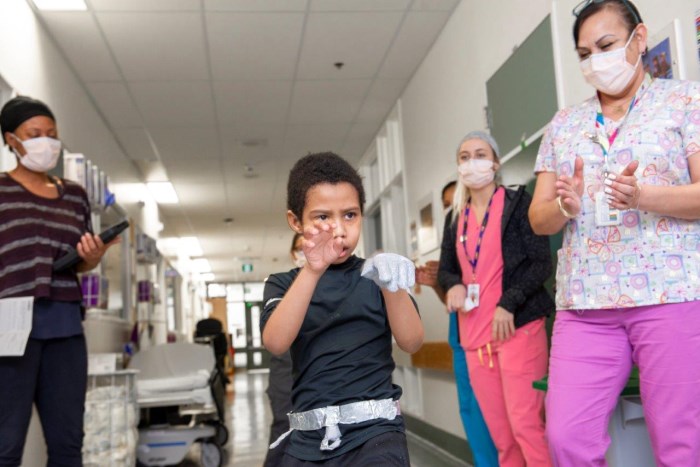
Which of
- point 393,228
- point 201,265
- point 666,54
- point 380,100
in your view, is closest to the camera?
point 666,54

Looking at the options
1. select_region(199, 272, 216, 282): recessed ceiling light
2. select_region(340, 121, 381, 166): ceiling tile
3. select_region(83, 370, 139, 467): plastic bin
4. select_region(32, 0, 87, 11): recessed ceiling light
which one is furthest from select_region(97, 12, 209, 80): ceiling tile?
select_region(199, 272, 216, 282): recessed ceiling light

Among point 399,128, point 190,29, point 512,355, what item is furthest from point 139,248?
point 512,355

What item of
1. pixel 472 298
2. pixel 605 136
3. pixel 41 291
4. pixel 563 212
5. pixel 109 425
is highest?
pixel 605 136

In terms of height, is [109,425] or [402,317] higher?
[402,317]

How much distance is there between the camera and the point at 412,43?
5.37m

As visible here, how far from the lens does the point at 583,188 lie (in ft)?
6.43

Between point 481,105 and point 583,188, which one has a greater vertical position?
point 481,105

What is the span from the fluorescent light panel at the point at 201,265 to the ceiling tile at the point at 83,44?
1296cm

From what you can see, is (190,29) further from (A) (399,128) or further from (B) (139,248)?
(B) (139,248)

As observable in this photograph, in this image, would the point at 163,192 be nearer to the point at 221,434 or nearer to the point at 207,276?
the point at 221,434

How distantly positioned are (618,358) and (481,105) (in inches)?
109

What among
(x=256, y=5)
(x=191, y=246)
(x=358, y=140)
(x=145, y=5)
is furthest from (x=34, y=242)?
(x=191, y=246)

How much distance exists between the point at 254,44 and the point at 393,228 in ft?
9.20

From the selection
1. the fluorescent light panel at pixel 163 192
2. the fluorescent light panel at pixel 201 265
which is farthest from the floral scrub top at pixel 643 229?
the fluorescent light panel at pixel 201 265
